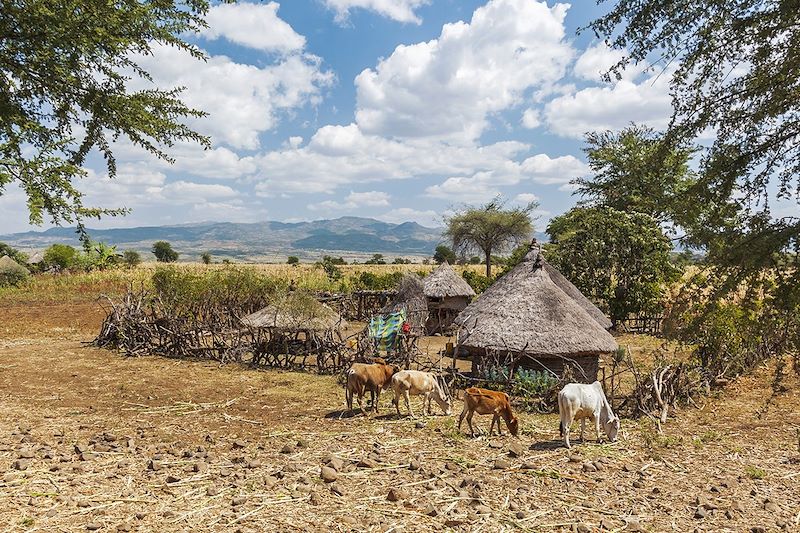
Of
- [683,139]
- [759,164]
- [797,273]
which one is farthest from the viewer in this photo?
[683,139]

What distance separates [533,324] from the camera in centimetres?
1220

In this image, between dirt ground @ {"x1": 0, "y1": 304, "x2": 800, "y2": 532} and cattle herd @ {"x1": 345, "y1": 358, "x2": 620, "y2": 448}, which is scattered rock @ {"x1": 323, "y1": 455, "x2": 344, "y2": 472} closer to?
dirt ground @ {"x1": 0, "y1": 304, "x2": 800, "y2": 532}

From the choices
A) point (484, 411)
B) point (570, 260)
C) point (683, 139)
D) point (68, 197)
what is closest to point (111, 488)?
point (68, 197)

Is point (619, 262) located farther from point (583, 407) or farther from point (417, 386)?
point (583, 407)

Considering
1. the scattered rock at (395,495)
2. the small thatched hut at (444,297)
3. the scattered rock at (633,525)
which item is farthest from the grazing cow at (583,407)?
the small thatched hut at (444,297)

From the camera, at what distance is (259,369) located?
14.4 m

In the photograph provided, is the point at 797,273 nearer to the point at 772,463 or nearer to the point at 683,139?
the point at 683,139

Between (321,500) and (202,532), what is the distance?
1245 mm

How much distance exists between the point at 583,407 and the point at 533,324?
4.51 metres

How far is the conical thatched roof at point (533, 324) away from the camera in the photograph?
11727 millimetres

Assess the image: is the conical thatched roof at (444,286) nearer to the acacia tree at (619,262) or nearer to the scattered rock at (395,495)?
the acacia tree at (619,262)

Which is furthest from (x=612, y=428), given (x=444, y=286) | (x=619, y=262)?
(x=619, y=262)

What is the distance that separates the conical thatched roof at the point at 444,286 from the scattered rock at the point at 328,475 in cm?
1719

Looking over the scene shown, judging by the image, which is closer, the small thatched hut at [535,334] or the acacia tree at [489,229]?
the small thatched hut at [535,334]
